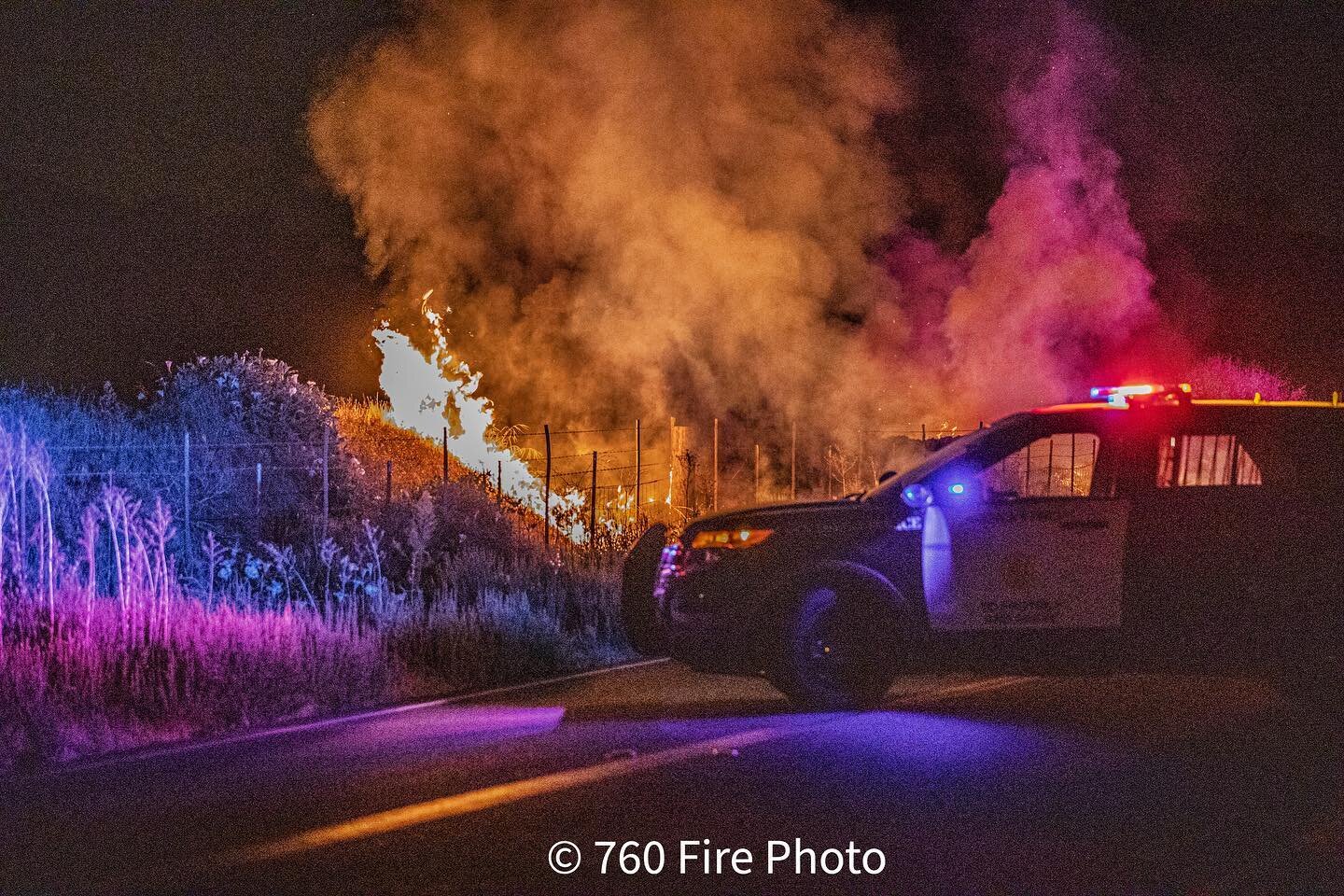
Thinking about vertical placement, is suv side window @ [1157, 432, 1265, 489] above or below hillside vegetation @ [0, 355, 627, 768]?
above

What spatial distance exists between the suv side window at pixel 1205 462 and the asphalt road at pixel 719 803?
1385mm

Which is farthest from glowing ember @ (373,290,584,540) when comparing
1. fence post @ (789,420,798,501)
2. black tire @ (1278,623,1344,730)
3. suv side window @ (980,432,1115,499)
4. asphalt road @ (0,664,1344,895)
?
black tire @ (1278,623,1344,730)

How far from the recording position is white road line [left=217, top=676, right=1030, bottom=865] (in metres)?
6.59

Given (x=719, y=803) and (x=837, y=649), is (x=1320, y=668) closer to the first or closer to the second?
(x=837, y=649)

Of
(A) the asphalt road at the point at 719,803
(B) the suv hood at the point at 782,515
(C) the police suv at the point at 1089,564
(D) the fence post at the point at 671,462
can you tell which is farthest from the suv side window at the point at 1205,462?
(D) the fence post at the point at 671,462

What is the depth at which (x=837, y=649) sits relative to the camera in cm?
976

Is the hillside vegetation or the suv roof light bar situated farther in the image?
the hillside vegetation

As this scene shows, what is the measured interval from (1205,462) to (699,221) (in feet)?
59.9

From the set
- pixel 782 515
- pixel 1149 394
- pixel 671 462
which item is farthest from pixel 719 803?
pixel 671 462

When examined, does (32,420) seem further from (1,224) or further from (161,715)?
(1,224)

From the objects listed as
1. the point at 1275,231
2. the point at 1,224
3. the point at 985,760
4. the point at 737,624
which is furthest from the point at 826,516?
the point at 1275,231

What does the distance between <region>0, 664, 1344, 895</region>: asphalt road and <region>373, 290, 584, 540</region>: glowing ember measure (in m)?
15.8

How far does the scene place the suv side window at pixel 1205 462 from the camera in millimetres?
9531

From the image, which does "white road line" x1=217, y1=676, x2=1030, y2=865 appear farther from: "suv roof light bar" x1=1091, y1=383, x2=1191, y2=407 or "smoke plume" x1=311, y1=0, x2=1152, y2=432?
"smoke plume" x1=311, y1=0, x2=1152, y2=432
